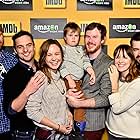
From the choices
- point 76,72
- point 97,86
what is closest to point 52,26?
point 76,72

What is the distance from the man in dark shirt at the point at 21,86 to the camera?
1.91 metres

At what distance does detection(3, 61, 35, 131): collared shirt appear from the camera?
6.39ft

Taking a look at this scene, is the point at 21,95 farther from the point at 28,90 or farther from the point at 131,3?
the point at 131,3

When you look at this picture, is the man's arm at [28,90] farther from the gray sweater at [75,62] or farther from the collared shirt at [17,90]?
the gray sweater at [75,62]

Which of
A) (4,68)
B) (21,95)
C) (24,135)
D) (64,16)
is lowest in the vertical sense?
(24,135)

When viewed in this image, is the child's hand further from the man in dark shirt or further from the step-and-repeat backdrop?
the step-and-repeat backdrop

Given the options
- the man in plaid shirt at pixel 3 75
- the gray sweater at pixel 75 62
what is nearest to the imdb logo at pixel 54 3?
the gray sweater at pixel 75 62

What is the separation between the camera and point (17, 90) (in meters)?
1.97

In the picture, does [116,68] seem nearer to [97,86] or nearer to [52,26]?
[97,86]

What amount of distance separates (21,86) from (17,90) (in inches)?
1.3

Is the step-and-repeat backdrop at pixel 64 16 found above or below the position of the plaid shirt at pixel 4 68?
above

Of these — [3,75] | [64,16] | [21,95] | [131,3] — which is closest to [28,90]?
[21,95]

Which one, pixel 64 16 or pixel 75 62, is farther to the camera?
pixel 64 16

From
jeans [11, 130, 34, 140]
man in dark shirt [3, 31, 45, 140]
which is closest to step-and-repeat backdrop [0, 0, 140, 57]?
man in dark shirt [3, 31, 45, 140]
